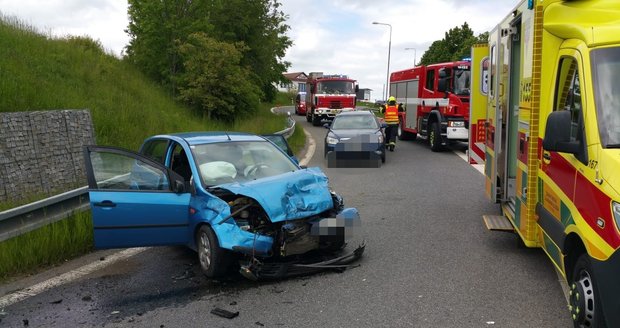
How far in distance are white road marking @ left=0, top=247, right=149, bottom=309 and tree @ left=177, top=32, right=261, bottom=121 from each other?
44.9 feet

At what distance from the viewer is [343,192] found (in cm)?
1010

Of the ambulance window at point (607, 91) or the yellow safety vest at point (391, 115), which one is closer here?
the ambulance window at point (607, 91)

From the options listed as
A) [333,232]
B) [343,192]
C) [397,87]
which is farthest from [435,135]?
[333,232]

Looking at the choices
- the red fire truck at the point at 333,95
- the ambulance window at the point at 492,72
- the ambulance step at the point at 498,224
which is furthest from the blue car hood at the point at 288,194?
the red fire truck at the point at 333,95

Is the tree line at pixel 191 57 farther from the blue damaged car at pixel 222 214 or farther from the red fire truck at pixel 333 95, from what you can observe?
the blue damaged car at pixel 222 214

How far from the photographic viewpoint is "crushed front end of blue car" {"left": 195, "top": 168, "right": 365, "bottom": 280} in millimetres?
4977

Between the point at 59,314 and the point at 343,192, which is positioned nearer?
the point at 59,314

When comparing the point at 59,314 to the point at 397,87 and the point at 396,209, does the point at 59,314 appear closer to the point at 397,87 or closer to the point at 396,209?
the point at 396,209

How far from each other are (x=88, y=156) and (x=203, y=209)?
1.31m

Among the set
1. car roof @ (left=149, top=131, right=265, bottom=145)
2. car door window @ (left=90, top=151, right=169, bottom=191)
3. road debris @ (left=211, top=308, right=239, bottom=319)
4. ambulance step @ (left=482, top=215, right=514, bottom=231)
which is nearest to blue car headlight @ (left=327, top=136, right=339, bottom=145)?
car roof @ (left=149, top=131, right=265, bottom=145)

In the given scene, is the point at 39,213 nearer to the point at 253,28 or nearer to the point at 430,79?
the point at 430,79

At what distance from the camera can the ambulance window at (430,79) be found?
17234mm

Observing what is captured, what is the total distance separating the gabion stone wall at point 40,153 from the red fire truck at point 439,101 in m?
9.27

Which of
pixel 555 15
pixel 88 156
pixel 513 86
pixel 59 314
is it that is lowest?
pixel 59 314
